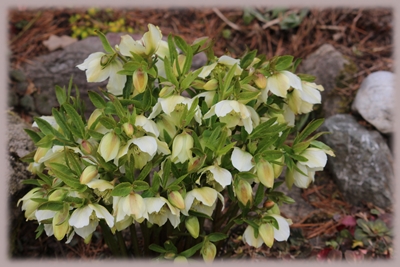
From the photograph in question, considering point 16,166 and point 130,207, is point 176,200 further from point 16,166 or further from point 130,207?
point 16,166

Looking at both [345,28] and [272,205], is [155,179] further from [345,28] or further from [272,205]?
[345,28]

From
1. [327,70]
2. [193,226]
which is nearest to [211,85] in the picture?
[193,226]

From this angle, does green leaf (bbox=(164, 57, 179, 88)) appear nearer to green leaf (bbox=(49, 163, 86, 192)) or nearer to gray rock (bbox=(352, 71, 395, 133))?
green leaf (bbox=(49, 163, 86, 192))

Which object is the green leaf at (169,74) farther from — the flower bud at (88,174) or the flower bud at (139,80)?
the flower bud at (88,174)

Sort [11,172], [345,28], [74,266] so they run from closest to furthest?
[11,172]
[74,266]
[345,28]

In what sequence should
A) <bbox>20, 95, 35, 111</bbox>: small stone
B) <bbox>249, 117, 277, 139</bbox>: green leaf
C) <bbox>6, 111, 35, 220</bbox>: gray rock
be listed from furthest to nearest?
<bbox>20, 95, 35, 111</bbox>: small stone, <bbox>6, 111, 35, 220</bbox>: gray rock, <bbox>249, 117, 277, 139</bbox>: green leaf

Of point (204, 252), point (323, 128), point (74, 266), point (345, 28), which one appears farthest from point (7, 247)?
point (345, 28)

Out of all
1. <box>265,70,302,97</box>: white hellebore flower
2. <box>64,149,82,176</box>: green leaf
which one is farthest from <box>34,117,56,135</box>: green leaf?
<box>265,70,302,97</box>: white hellebore flower
